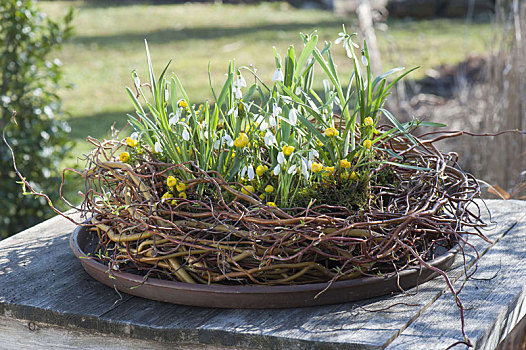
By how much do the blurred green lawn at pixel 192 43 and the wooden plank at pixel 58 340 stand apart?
355 centimetres

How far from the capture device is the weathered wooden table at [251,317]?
108 centimetres

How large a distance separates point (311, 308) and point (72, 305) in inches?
17.6

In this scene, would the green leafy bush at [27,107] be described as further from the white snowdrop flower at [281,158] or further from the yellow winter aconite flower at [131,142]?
the white snowdrop flower at [281,158]

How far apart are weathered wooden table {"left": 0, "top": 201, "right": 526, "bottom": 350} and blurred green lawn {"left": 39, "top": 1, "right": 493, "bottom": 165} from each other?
3568mm

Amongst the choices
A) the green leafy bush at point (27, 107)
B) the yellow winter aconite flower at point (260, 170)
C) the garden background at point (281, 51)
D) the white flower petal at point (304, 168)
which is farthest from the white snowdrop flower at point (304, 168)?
the green leafy bush at point (27, 107)

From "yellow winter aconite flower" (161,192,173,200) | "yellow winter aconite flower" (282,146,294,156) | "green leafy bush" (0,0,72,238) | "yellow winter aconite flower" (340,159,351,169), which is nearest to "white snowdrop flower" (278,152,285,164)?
"yellow winter aconite flower" (282,146,294,156)

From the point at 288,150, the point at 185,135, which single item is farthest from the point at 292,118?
the point at 185,135

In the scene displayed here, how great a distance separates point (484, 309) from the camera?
1.17m

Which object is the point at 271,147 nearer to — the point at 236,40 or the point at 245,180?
the point at 245,180

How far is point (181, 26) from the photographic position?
30.3 ft

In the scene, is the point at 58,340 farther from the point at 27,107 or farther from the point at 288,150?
the point at 27,107

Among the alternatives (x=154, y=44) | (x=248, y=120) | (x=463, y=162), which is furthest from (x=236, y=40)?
(x=248, y=120)

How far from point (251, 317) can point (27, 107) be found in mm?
2043

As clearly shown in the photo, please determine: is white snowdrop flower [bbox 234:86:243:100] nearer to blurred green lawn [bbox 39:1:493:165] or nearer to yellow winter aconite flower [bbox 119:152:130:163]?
yellow winter aconite flower [bbox 119:152:130:163]
